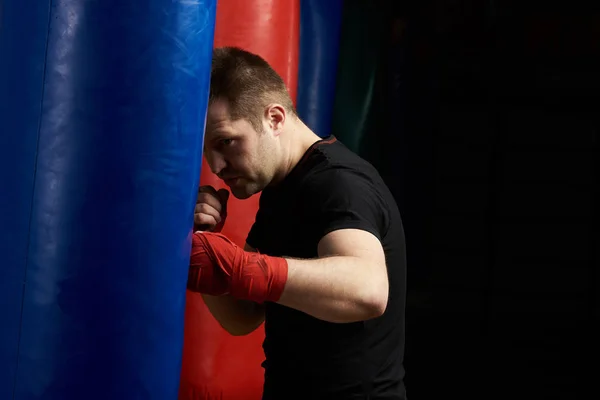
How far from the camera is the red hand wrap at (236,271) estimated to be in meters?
0.99

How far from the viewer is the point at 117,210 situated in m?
Answer: 0.93

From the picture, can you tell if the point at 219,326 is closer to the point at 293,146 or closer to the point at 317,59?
the point at 293,146

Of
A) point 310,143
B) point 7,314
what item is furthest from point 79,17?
point 310,143

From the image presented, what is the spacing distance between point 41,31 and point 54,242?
244 millimetres

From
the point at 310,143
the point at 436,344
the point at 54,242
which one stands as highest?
the point at 310,143

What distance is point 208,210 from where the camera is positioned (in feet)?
4.07

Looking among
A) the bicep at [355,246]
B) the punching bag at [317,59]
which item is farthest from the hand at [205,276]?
the punching bag at [317,59]

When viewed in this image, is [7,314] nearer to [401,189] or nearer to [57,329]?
[57,329]

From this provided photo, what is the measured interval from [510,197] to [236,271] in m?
4.99

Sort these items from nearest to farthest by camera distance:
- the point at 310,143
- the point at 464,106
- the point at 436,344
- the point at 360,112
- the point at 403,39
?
the point at 310,143
the point at 360,112
the point at 403,39
the point at 436,344
the point at 464,106

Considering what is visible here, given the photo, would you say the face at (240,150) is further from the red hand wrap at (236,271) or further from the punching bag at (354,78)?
the punching bag at (354,78)

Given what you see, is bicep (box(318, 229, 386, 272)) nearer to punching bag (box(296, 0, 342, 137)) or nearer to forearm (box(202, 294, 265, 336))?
forearm (box(202, 294, 265, 336))

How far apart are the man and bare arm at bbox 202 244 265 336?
12 centimetres

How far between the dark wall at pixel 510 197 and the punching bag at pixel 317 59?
5.87ft
